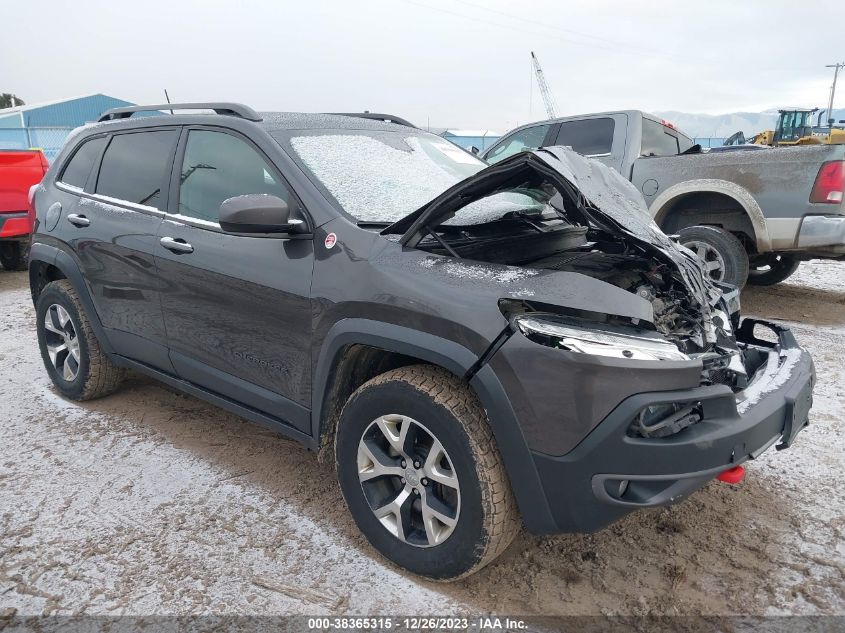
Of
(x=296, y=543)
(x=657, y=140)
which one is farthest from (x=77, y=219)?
(x=657, y=140)

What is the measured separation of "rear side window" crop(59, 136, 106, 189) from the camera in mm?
3924

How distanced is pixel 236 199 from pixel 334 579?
1560mm

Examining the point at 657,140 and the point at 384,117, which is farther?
the point at 657,140

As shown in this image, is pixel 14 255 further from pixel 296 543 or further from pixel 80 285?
pixel 296 543

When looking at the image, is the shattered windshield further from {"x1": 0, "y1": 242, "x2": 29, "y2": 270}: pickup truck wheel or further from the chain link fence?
the chain link fence

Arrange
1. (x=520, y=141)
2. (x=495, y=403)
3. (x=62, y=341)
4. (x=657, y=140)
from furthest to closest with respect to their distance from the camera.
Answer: (x=520, y=141)
(x=657, y=140)
(x=62, y=341)
(x=495, y=403)

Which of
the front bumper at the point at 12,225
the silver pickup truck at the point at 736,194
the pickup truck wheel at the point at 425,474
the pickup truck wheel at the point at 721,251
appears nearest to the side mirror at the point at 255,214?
the pickup truck wheel at the point at 425,474

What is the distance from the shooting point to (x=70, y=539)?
267 centimetres

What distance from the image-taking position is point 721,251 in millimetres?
5797

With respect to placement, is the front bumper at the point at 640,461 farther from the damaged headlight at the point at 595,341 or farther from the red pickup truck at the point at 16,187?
the red pickup truck at the point at 16,187

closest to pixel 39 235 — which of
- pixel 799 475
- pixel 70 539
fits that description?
pixel 70 539

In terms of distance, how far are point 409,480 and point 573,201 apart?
1190mm

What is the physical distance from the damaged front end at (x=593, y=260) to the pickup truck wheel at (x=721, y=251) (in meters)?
2.94

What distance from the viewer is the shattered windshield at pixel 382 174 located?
2740 millimetres
